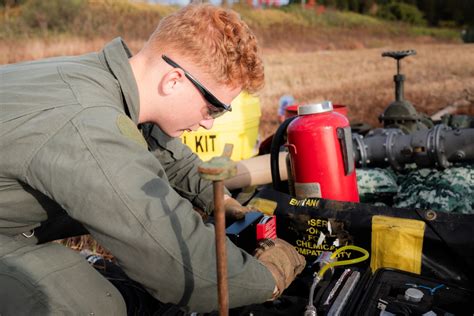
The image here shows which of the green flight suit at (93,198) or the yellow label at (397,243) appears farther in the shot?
the yellow label at (397,243)

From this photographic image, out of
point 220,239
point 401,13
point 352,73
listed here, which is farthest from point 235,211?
point 401,13

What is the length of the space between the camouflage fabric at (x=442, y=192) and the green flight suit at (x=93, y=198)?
147cm

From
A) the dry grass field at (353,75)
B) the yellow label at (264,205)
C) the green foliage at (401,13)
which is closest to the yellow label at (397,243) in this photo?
the yellow label at (264,205)

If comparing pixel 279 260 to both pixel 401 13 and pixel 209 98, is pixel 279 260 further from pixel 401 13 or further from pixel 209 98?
pixel 401 13

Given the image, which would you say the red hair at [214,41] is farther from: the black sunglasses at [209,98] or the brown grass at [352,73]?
the brown grass at [352,73]

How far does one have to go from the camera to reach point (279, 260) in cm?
177

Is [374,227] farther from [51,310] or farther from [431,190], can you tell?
[51,310]

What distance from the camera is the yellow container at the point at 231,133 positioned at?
12.3 feet

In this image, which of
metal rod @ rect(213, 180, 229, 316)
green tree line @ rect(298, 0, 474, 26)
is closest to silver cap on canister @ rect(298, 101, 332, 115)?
metal rod @ rect(213, 180, 229, 316)

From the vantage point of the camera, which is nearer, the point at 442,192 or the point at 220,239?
the point at 220,239

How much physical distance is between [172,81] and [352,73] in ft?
45.8

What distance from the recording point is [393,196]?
2969 millimetres

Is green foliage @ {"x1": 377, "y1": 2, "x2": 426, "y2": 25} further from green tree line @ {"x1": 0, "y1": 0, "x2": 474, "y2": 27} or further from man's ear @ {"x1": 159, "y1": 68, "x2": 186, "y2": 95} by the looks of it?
man's ear @ {"x1": 159, "y1": 68, "x2": 186, "y2": 95}

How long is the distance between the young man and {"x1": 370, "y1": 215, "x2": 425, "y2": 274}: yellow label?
49 centimetres
